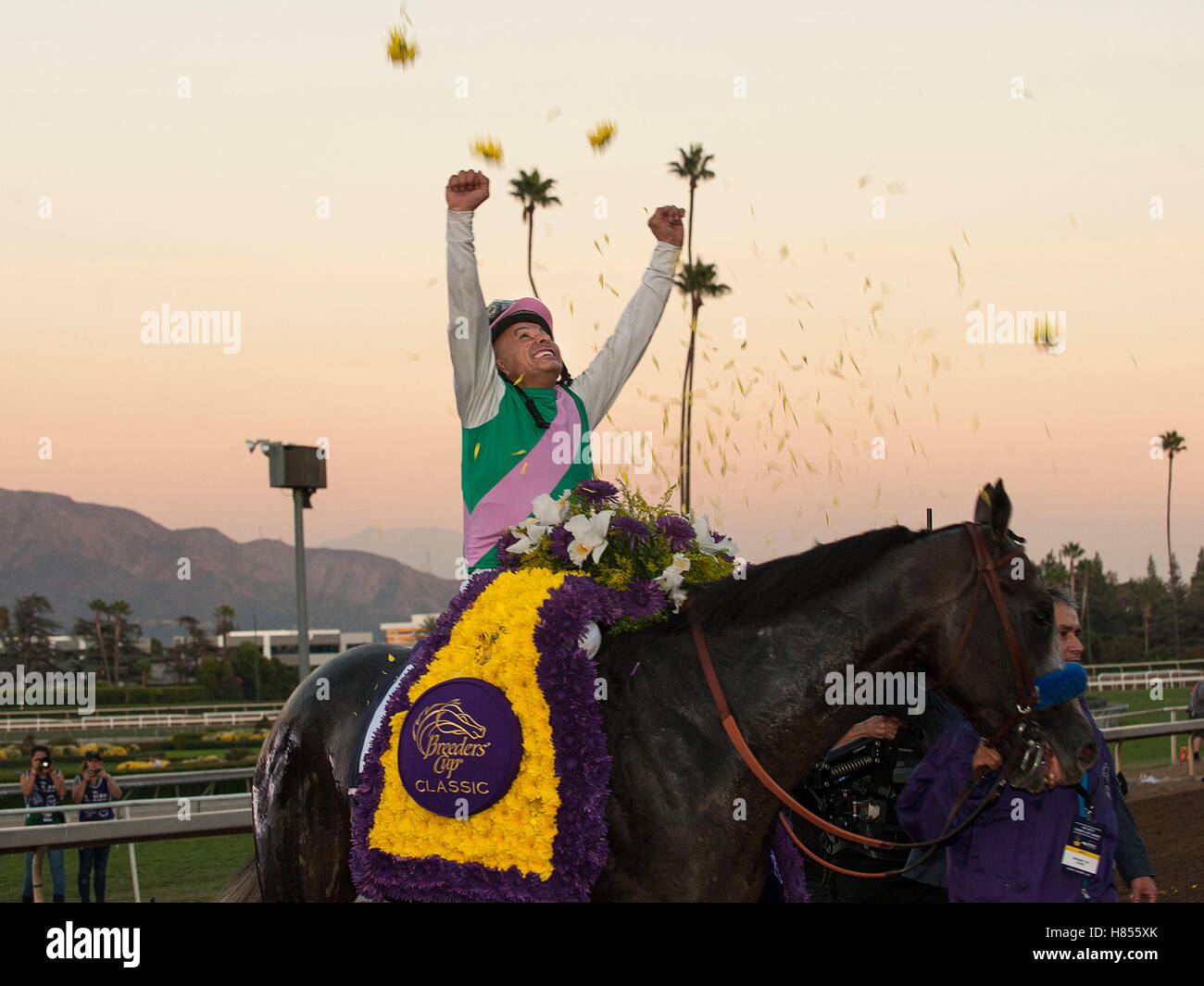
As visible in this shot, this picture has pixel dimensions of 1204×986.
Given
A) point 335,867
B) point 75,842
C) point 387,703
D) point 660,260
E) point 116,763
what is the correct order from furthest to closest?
point 116,763 → point 75,842 → point 660,260 → point 335,867 → point 387,703

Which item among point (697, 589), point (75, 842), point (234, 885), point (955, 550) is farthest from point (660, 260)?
point (75, 842)

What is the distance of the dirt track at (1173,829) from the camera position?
24.5 ft

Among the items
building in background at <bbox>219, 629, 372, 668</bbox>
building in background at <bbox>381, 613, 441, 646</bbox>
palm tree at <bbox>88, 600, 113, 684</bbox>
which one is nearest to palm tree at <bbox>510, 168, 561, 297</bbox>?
building in background at <bbox>381, 613, 441, 646</bbox>

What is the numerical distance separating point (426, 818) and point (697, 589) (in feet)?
3.33

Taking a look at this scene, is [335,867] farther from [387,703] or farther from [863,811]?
[863,811]

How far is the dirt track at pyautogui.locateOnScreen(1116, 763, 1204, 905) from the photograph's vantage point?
7.47 meters

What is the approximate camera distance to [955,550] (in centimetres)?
270

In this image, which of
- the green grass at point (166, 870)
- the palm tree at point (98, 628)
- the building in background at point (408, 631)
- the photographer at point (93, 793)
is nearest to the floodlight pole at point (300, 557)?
the building in background at point (408, 631)

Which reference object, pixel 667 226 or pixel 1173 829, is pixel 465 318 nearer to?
pixel 667 226

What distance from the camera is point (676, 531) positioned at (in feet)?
10.4

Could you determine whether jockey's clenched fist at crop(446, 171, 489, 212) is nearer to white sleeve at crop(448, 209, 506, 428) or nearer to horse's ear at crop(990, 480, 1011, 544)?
white sleeve at crop(448, 209, 506, 428)

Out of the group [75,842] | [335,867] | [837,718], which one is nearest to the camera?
[837,718]

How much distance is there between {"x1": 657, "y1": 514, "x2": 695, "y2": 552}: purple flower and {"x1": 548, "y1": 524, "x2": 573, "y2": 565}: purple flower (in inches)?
12.0
